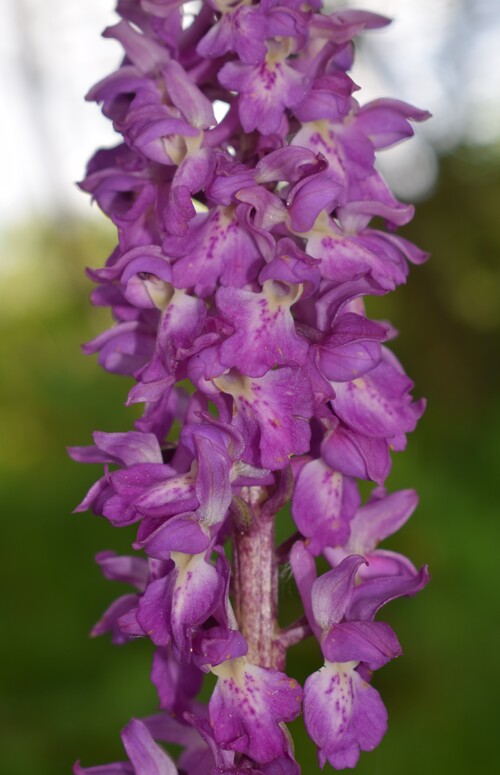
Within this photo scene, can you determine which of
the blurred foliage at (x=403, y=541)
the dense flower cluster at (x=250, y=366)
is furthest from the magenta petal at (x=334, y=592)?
the blurred foliage at (x=403, y=541)

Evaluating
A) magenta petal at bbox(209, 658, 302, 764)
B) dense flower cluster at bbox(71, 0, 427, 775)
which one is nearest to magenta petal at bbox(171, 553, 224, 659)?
dense flower cluster at bbox(71, 0, 427, 775)

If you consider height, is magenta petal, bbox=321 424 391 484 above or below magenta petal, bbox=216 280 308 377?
below

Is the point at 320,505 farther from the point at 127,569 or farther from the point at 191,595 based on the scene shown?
the point at 127,569

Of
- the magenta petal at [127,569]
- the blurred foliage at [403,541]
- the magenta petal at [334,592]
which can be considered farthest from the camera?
the blurred foliage at [403,541]

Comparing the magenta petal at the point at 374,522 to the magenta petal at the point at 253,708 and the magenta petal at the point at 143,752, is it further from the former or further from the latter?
the magenta petal at the point at 143,752

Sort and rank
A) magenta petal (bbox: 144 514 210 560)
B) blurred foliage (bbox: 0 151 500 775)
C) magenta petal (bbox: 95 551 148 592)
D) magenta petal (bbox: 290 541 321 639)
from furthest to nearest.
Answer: blurred foliage (bbox: 0 151 500 775) < magenta petal (bbox: 95 551 148 592) < magenta petal (bbox: 290 541 321 639) < magenta petal (bbox: 144 514 210 560)

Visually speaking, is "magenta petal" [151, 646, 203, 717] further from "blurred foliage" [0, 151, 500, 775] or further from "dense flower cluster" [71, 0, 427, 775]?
"blurred foliage" [0, 151, 500, 775]

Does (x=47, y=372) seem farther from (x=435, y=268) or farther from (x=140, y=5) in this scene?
(x=140, y=5)

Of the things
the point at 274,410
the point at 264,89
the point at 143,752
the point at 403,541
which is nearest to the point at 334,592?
the point at 274,410
